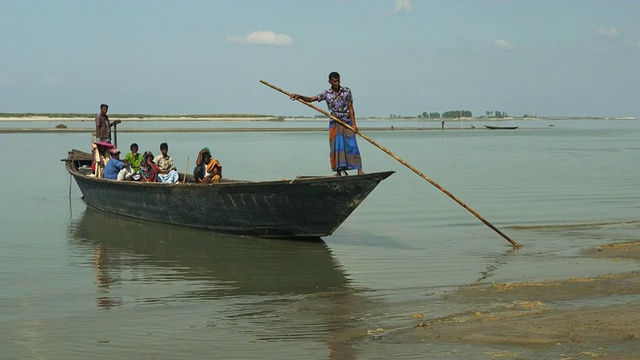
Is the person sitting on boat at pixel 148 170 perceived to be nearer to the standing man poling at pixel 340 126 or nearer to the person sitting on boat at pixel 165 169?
the person sitting on boat at pixel 165 169

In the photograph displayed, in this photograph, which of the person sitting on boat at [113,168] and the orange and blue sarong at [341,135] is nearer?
the orange and blue sarong at [341,135]

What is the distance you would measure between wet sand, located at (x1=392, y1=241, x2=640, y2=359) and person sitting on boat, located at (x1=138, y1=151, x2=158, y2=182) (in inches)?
292

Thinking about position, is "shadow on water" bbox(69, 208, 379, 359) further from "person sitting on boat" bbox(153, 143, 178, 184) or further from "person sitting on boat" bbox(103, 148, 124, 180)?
"person sitting on boat" bbox(103, 148, 124, 180)

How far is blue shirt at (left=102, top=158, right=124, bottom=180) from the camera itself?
14.5 metres

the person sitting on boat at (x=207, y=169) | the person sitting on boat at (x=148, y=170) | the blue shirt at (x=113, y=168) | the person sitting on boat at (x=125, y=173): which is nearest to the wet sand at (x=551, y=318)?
the person sitting on boat at (x=207, y=169)

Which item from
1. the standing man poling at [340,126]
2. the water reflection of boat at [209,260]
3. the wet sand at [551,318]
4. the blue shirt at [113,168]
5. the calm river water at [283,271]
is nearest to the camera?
the wet sand at [551,318]

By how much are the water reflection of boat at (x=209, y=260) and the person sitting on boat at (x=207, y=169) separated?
2.61 ft

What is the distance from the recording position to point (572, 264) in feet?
30.6

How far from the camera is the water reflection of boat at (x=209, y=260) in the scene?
8.94m

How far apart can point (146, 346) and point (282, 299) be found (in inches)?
77.9

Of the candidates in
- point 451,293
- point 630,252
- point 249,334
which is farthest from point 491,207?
point 249,334

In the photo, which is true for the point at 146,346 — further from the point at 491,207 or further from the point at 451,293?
the point at 491,207

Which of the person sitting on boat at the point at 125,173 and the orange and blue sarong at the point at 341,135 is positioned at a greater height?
the orange and blue sarong at the point at 341,135


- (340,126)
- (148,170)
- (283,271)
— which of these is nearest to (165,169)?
(148,170)
